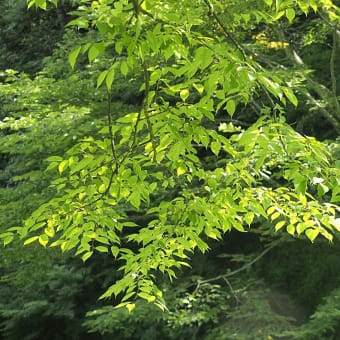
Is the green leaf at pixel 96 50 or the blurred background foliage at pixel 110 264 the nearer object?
the green leaf at pixel 96 50

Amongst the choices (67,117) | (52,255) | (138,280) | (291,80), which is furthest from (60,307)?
(138,280)

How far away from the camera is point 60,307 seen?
8.20 metres

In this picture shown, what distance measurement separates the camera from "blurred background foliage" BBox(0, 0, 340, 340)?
5.23 m

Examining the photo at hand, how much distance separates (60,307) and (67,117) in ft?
13.3

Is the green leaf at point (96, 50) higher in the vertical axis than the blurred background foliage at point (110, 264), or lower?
higher

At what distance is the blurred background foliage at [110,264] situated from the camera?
17.2 feet

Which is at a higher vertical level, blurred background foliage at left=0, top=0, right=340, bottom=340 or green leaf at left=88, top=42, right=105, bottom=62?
green leaf at left=88, top=42, right=105, bottom=62

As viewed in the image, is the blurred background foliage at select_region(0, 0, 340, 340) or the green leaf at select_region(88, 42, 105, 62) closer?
the green leaf at select_region(88, 42, 105, 62)

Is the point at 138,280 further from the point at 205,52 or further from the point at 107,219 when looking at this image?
the point at 205,52

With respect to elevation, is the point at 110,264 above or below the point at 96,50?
below

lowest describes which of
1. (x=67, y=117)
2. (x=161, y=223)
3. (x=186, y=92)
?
(x=67, y=117)

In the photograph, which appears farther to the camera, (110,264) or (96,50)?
(110,264)

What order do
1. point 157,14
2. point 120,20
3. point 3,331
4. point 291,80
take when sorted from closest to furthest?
point 120,20
point 157,14
point 291,80
point 3,331

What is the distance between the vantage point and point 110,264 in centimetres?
845
